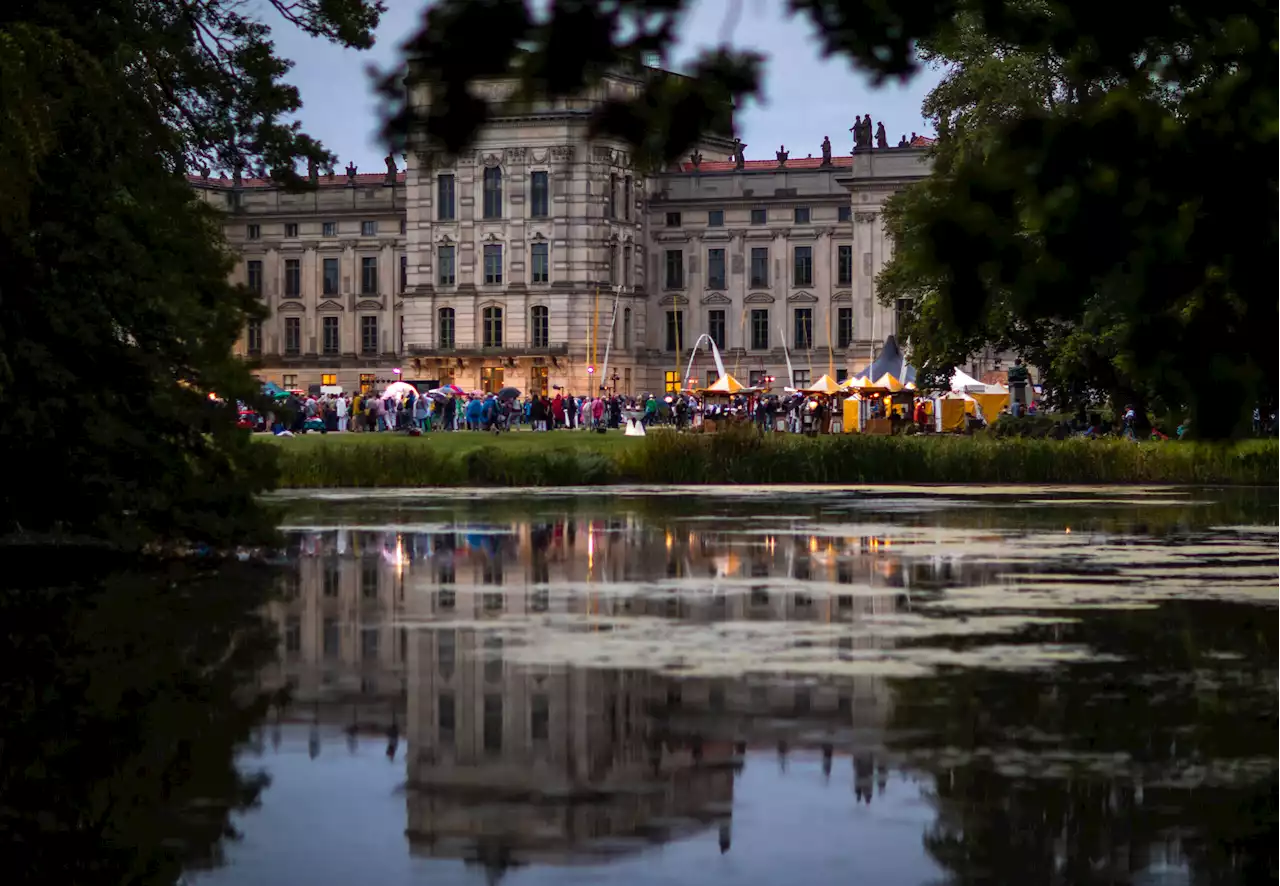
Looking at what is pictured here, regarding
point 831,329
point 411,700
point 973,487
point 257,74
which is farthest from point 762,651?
point 831,329

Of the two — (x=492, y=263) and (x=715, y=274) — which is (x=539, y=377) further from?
(x=715, y=274)

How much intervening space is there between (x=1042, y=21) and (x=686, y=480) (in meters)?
42.1

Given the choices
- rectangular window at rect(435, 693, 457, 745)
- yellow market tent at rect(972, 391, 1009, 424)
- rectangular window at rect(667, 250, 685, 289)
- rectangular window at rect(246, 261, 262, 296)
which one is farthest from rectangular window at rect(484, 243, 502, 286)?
rectangular window at rect(435, 693, 457, 745)

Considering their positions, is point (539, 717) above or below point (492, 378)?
below

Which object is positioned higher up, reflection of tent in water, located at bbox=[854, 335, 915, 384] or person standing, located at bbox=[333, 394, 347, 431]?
reflection of tent in water, located at bbox=[854, 335, 915, 384]

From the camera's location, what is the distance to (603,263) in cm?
14338

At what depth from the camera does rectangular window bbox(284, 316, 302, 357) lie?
158m

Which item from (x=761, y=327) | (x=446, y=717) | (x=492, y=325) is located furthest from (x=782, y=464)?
(x=761, y=327)

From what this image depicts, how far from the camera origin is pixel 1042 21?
643cm

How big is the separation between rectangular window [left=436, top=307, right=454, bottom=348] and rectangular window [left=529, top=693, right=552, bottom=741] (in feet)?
441

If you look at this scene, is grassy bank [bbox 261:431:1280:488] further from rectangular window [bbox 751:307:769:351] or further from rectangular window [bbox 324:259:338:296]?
rectangular window [bbox 324:259:338:296]

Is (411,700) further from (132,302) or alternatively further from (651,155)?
(132,302)

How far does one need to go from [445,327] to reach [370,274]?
1057cm

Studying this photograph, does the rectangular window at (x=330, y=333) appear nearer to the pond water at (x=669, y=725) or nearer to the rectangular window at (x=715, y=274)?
the rectangular window at (x=715, y=274)
